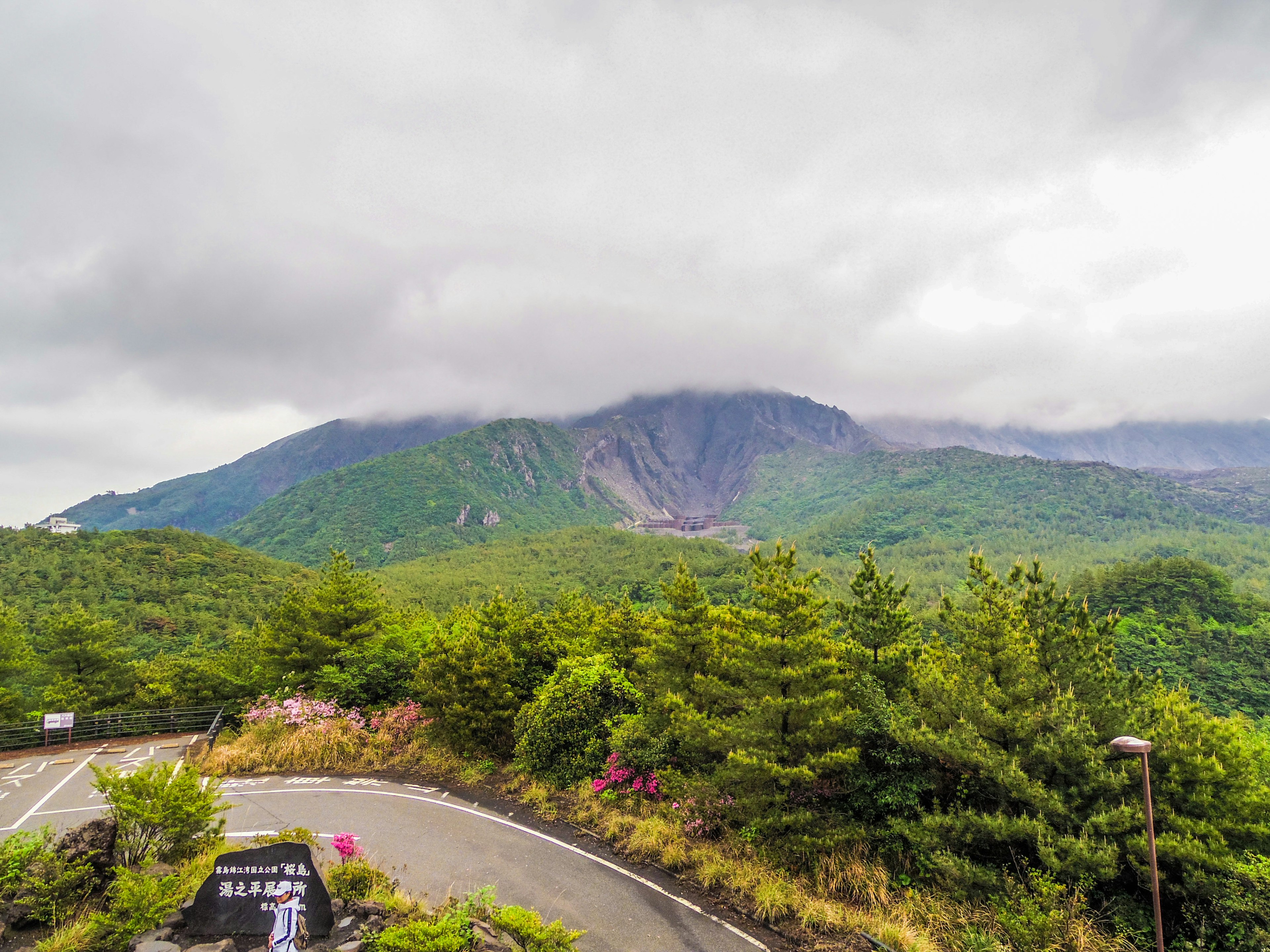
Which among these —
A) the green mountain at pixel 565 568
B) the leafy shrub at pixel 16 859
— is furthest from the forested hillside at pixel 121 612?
the green mountain at pixel 565 568

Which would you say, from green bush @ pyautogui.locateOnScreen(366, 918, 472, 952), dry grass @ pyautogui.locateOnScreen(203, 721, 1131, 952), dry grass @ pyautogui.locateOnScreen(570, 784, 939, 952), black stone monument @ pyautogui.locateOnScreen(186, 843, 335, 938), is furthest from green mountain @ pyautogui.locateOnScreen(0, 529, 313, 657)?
green bush @ pyautogui.locateOnScreen(366, 918, 472, 952)

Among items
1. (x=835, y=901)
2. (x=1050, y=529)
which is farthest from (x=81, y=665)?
(x=1050, y=529)

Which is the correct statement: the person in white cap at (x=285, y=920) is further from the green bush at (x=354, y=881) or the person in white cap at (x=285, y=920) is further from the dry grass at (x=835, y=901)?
the dry grass at (x=835, y=901)

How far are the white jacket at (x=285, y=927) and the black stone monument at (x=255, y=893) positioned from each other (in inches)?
14.8

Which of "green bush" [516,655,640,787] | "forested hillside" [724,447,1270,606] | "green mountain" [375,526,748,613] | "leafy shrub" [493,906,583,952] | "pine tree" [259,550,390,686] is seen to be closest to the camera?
"leafy shrub" [493,906,583,952]

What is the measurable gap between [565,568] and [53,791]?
407 ft

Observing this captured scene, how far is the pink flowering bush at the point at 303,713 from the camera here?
2003 centimetres

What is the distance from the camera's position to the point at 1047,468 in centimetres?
19638

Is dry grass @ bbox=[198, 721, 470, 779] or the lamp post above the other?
the lamp post

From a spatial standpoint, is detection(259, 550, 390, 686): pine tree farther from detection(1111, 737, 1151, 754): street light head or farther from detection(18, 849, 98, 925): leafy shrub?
detection(1111, 737, 1151, 754): street light head

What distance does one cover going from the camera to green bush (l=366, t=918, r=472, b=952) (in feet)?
25.6

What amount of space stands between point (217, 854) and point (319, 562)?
16964 cm

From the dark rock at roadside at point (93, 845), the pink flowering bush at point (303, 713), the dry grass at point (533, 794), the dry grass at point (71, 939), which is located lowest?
the dry grass at point (533, 794)

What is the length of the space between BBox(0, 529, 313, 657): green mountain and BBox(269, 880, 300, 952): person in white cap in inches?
2291
